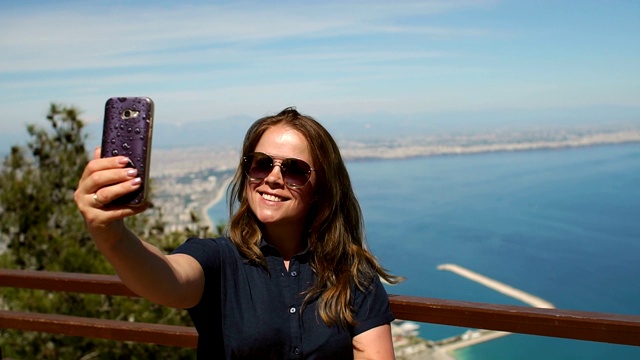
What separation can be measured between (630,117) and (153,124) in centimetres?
6428

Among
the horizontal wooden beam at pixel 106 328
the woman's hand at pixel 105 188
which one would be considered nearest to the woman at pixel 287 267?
the woman's hand at pixel 105 188

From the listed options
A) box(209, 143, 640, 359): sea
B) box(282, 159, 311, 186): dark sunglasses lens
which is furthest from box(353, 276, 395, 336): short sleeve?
box(209, 143, 640, 359): sea

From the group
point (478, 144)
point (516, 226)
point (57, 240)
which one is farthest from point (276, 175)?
point (478, 144)

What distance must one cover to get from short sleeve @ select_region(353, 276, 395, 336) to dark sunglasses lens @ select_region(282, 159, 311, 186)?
0.35 metres

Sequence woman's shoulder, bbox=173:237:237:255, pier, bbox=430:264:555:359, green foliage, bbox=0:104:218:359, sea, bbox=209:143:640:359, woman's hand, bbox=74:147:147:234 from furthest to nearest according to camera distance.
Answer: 1. sea, bbox=209:143:640:359
2. pier, bbox=430:264:555:359
3. green foliage, bbox=0:104:218:359
4. woman's shoulder, bbox=173:237:237:255
5. woman's hand, bbox=74:147:147:234

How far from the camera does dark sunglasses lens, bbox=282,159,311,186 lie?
1795 millimetres

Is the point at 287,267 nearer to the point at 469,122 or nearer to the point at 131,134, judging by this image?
the point at 131,134

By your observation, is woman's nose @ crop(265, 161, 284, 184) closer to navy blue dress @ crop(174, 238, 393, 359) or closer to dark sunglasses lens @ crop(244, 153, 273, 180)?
dark sunglasses lens @ crop(244, 153, 273, 180)

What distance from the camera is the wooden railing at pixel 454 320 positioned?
1922mm

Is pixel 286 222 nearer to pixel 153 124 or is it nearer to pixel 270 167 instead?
pixel 270 167

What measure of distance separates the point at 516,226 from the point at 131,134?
145 ft

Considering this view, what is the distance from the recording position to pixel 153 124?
117cm

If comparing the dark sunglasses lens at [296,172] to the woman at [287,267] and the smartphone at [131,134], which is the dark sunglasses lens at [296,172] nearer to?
the woman at [287,267]

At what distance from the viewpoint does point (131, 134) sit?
1147mm
